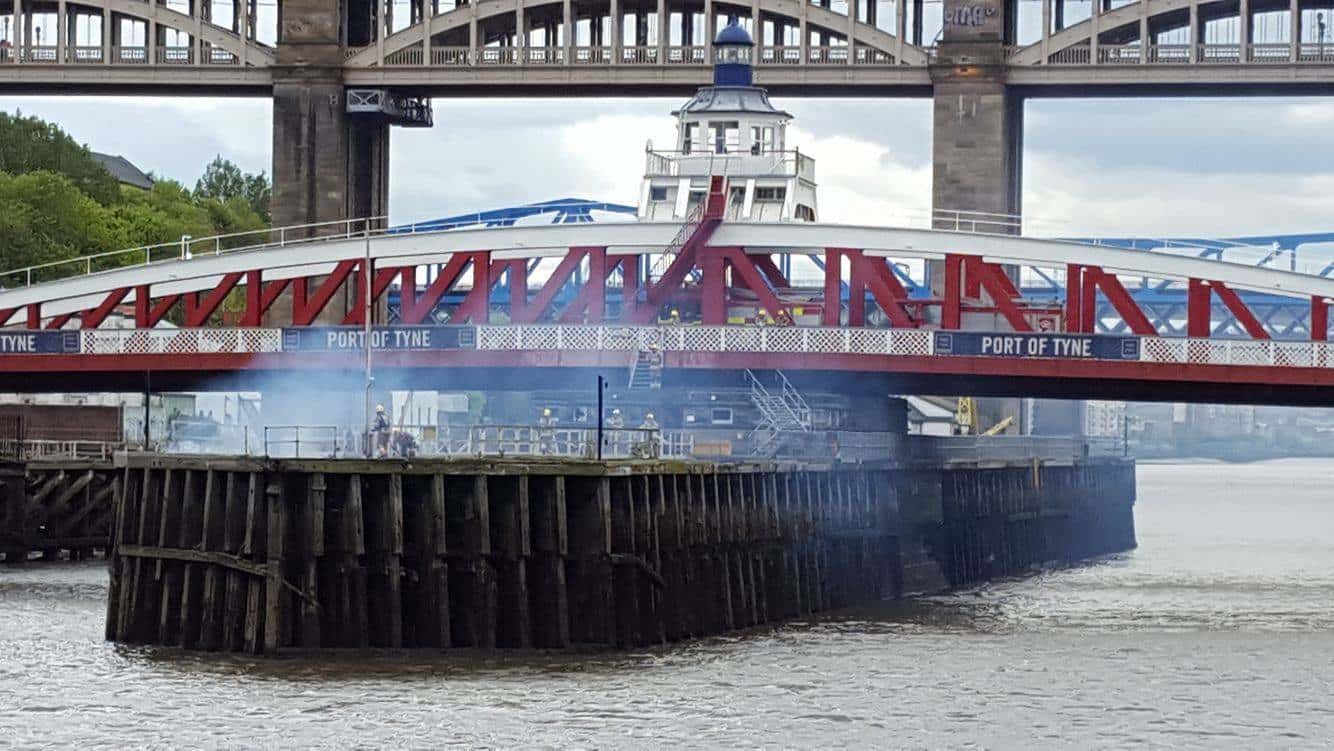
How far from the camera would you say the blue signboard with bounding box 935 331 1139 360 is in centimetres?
7550

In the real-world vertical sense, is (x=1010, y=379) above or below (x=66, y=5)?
below

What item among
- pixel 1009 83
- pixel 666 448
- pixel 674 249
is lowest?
pixel 666 448

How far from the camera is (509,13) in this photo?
11100 cm

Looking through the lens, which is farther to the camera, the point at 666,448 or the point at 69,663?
the point at 666,448

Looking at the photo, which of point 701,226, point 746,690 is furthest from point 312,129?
point 746,690

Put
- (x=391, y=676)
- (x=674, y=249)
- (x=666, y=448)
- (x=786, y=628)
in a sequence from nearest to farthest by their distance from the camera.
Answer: (x=391, y=676)
(x=786, y=628)
(x=666, y=448)
(x=674, y=249)

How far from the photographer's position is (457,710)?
4938 cm

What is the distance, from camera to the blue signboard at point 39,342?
8469 cm

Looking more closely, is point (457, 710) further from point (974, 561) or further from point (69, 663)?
point (974, 561)

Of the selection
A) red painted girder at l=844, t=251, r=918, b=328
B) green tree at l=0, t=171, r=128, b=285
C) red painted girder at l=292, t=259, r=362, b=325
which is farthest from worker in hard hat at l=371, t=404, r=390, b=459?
green tree at l=0, t=171, r=128, b=285

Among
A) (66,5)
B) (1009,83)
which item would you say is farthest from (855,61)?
(66,5)

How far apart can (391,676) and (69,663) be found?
22.4 feet

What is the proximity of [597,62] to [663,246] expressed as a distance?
29.8 m

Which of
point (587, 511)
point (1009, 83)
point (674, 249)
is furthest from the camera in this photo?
point (1009, 83)
